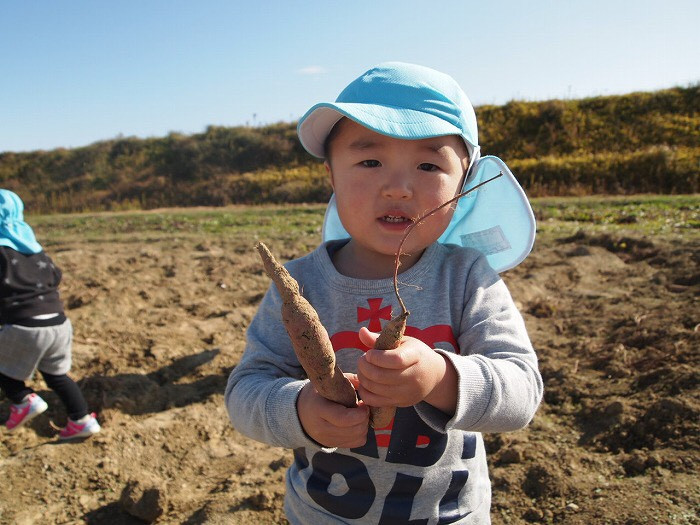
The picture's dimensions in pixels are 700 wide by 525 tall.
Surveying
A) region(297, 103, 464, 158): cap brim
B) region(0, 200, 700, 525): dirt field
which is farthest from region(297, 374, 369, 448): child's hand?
region(0, 200, 700, 525): dirt field

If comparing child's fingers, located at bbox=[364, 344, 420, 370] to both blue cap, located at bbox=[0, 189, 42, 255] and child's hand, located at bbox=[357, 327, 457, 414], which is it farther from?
blue cap, located at bbox=[0, 189, 42, 255]

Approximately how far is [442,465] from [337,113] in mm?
1129

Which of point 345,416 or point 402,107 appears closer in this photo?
point 345,416

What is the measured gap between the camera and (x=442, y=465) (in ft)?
5.42

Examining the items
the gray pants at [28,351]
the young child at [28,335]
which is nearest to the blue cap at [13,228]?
the young child at [28,335]

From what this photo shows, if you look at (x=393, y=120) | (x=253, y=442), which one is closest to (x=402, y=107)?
(x=393, y=120)

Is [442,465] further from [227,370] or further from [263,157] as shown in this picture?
[263,157]

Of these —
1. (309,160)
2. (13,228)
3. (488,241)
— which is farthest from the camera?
(309,160)

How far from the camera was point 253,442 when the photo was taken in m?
3.53

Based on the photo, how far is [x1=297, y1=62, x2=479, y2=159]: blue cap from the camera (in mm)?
1517

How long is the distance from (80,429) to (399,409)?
2.74 meters

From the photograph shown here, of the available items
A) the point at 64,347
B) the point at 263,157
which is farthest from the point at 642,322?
the point at 263,157

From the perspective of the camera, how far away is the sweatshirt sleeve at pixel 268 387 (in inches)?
56.3

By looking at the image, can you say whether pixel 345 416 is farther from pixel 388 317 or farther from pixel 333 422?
pixel 388 317
